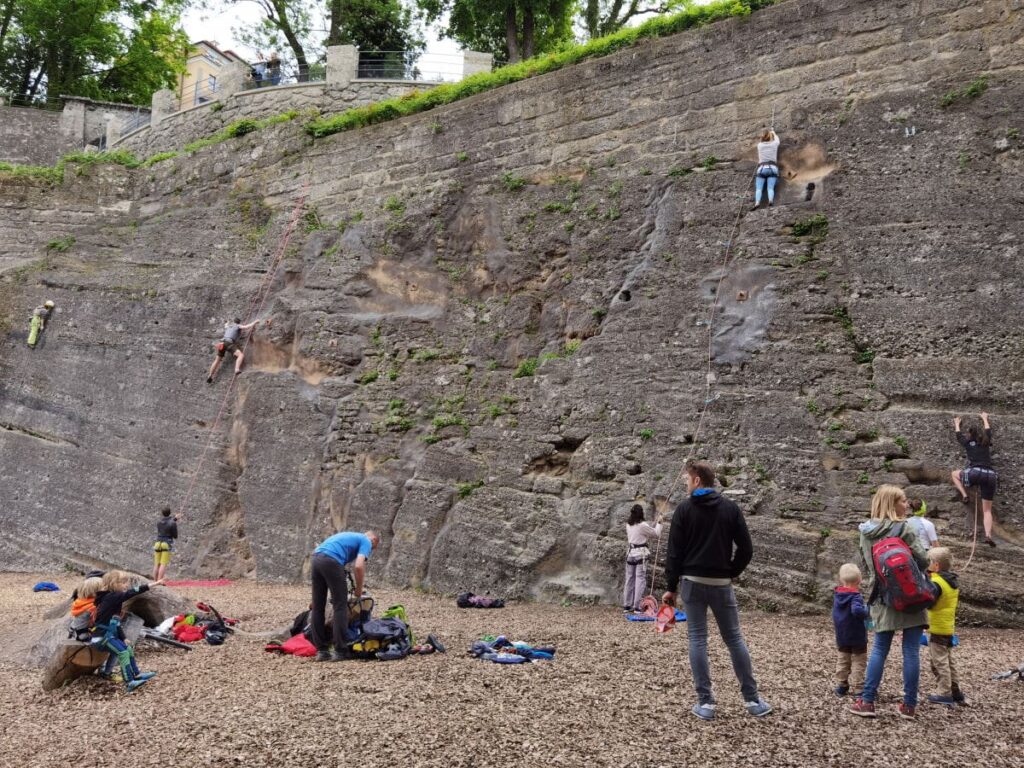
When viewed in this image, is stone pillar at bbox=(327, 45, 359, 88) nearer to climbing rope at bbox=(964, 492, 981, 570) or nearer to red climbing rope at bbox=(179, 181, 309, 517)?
red climbing rope at bbox=(179, 181, 309, 517)

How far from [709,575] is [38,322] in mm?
14725

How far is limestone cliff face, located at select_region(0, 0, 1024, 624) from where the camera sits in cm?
843

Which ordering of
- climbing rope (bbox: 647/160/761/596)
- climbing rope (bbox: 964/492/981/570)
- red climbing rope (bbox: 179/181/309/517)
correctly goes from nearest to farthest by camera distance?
climbing rope (bbox: 964/492/981/570) → climbing rope (bbox: 647/160/761/596) → red climbing rope (bbox: 179/181/309/517)

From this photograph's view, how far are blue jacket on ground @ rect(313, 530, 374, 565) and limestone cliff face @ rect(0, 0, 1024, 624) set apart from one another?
8.88 ft

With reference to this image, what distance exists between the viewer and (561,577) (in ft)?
30.6

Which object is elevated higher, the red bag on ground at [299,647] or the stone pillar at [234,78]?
the stone pillar at [234,78]

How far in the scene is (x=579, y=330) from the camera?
35.0 ft

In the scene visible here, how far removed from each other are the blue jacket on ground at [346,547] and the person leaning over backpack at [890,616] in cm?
385

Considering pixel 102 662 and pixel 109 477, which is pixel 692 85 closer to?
pixel 102 662

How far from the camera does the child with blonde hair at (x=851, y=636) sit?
5363mm

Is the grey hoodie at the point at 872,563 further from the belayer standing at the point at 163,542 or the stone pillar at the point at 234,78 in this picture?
the stone pillar at the point at 234,78

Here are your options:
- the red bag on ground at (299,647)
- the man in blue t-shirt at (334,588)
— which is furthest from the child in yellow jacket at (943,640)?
the red bag on ground at (299,647)

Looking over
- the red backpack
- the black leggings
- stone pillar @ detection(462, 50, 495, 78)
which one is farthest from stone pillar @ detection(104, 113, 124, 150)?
the red backpack

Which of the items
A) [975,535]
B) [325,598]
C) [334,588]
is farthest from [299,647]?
[975,535]
